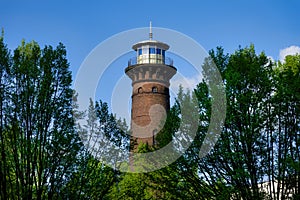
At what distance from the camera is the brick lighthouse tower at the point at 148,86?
129ft

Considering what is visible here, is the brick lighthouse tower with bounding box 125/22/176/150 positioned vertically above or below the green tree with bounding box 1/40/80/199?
above

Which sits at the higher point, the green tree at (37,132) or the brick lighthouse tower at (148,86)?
the brick lighthouse tower at (148,86)

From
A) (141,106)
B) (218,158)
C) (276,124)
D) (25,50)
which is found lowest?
(218,158)

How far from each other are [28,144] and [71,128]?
1.89 metres

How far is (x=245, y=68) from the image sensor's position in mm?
16516

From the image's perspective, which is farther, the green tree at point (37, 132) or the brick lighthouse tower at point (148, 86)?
the brick lighthouse tower at point (148, 86)

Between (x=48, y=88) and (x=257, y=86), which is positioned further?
(x=48, y=88)

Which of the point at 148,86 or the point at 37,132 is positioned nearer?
the point at 37,132

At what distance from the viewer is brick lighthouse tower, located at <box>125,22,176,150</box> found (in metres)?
39.3

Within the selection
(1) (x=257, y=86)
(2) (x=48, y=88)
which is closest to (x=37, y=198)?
(2) (x=48, y=88)

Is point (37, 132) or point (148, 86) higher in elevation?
point (148, 86)

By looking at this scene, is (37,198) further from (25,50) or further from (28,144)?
(25,50)

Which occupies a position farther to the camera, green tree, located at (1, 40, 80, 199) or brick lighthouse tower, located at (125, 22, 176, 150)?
brick lighthouse tower, located at (125, 22, 176, 150)

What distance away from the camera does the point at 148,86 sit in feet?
135
